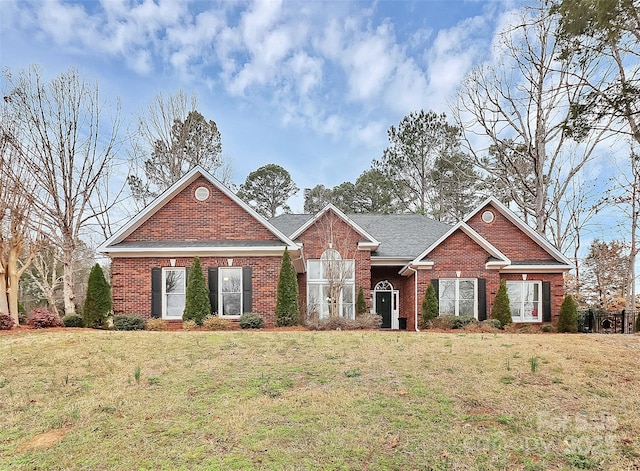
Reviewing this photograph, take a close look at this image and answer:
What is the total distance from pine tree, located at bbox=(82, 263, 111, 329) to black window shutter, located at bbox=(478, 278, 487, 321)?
45.2 feet

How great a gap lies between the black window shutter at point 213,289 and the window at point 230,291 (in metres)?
0.15

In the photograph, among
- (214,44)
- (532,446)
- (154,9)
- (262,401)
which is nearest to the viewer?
(532,446)

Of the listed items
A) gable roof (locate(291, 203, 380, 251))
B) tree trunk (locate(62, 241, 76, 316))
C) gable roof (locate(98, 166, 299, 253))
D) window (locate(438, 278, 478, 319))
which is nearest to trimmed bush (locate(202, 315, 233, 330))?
gable roof (locate(98, 166, 299, 253))

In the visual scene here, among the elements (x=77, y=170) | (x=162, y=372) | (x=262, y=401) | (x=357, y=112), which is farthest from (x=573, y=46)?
(x=77, y=170)

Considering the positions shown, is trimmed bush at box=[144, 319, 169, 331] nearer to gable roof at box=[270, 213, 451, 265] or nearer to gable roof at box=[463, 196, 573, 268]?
gable roof at box=[270, 213, 451, 265]

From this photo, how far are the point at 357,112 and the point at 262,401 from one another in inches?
730

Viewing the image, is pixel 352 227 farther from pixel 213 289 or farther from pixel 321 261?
pixel 213 289

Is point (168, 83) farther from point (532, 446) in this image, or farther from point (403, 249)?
point (532, 446)

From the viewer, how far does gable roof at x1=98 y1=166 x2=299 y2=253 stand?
50.0ft

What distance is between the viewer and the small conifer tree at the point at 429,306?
16.5 metres

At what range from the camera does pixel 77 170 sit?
17.8m

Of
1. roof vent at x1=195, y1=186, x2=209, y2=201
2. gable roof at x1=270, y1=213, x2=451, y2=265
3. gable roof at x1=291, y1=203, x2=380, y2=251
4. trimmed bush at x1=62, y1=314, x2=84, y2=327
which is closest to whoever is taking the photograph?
trimmed bush at x1=62, y1=314, x2=84, y2=327

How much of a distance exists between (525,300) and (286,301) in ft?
35.8

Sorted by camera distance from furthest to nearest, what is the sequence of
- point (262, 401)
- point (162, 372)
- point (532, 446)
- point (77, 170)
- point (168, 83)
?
point (168, 83)
point (77, 170)
point (162, 372)
point (262, 401)
point (532, 446)
